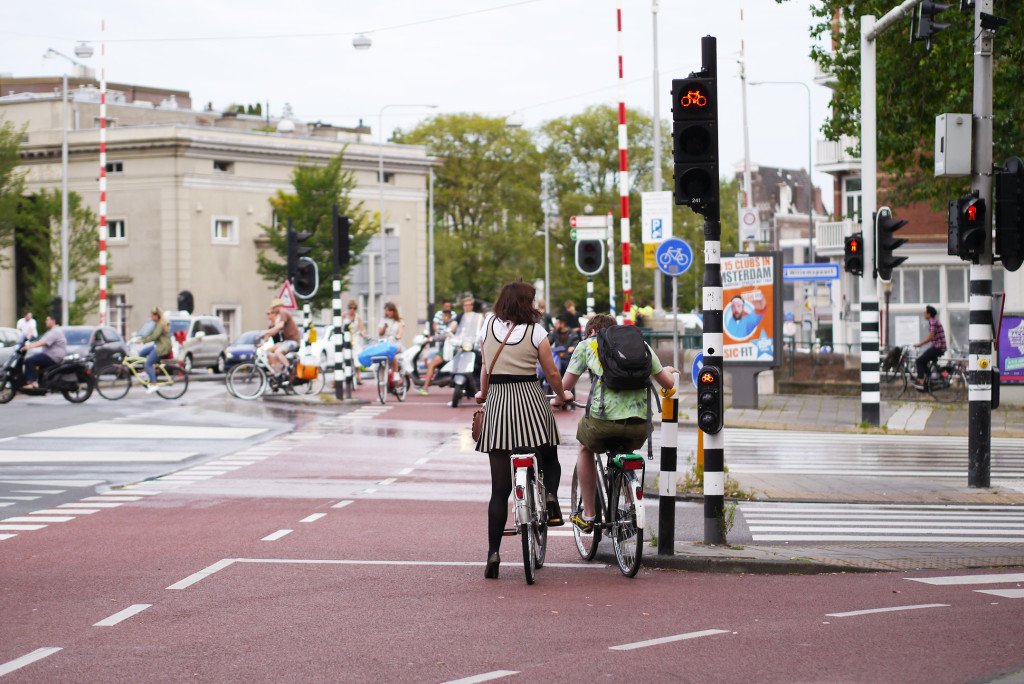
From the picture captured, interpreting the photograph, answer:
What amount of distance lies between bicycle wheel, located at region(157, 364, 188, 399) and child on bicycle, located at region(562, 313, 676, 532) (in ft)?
68.1

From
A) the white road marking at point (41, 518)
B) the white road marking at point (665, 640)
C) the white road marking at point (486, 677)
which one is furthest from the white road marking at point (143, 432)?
the white road marking at point (486, 677)

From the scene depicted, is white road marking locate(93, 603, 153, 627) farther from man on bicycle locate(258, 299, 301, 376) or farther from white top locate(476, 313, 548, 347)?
man on bicycle locate(258, 299, 301, 376)

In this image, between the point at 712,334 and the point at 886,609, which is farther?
the point at 712,334

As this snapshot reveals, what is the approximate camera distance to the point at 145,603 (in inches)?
361

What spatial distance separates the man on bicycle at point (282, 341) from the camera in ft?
102

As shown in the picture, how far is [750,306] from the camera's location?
27328mm

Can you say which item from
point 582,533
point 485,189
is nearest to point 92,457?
point 582,533

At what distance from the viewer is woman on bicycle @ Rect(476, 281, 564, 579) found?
1016 cm

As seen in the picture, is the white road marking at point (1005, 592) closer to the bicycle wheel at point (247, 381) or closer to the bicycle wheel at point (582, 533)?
the bicycle wheel at point (582, 533)

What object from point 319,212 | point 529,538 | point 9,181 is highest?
point 9,181

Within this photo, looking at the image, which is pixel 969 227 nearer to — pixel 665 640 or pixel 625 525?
pixel 625 525

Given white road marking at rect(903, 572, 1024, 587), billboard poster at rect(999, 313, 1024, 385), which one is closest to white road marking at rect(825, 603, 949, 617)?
white road marking at rect(903, 572, 1024, 587)

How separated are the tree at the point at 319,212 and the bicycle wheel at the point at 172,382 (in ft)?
111

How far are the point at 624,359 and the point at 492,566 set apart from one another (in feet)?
5.33
